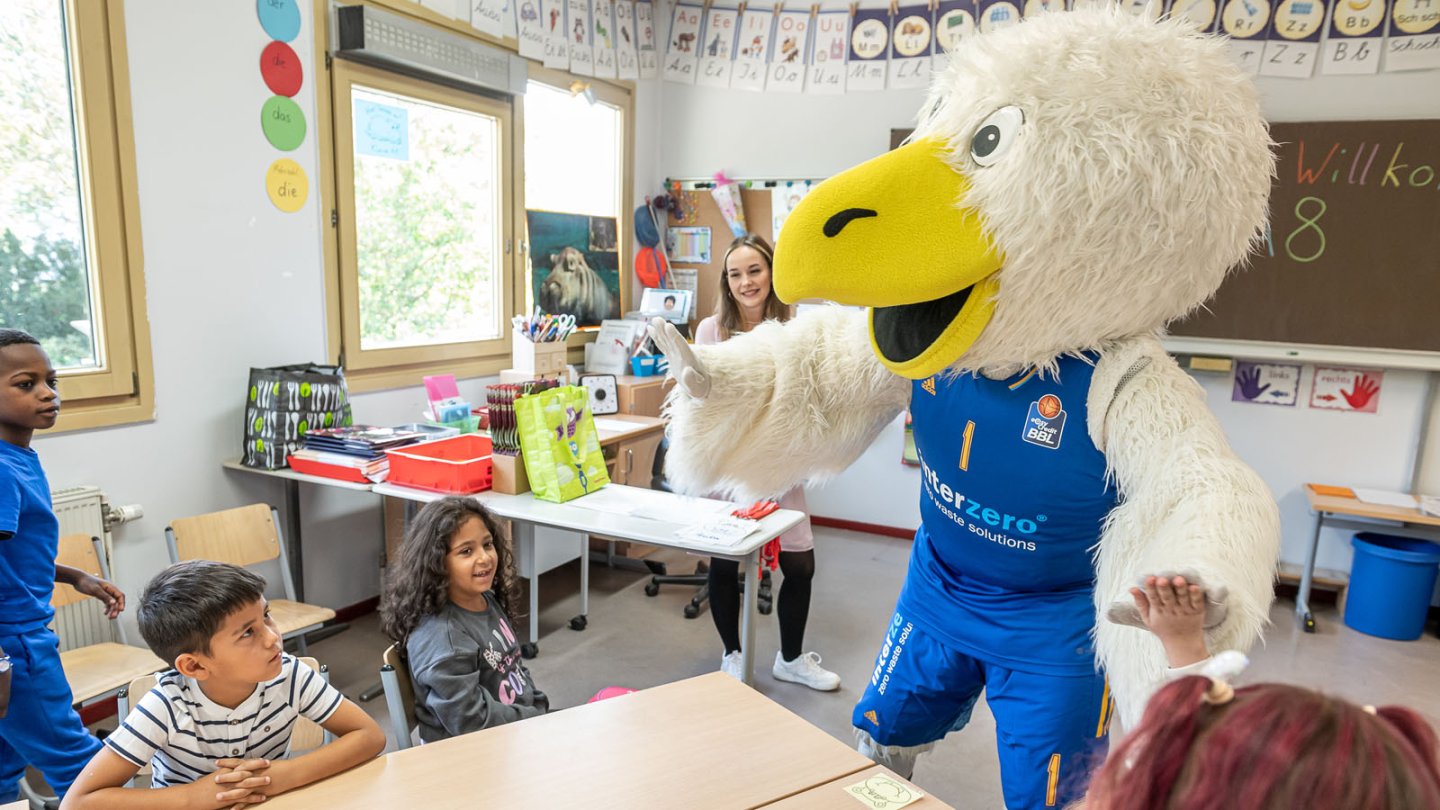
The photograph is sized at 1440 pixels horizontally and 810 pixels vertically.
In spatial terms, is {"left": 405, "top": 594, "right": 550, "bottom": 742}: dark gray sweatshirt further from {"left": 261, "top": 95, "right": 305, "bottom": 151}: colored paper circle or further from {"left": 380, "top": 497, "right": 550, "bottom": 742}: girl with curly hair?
{"left": 261, "top": 95, "right": 305, "bottom": 151}: colored paper circle

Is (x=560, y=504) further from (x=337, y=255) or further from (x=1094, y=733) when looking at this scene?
(x=1094, y=733)

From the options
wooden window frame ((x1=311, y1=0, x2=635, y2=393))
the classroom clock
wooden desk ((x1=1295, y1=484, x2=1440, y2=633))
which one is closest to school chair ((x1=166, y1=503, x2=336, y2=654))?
wooden window frame ((x1=311, y1=0, x2=635, y2=393))

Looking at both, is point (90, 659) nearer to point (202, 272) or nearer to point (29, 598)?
point (29, 598)

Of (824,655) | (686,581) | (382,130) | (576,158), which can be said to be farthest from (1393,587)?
(382,130)

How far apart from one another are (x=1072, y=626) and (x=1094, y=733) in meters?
0.17

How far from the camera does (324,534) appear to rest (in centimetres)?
313

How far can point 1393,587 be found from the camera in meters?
3.27

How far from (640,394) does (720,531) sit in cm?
186

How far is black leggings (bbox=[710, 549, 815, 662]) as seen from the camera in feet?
8.93

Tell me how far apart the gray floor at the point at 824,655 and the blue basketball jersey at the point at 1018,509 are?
112cm

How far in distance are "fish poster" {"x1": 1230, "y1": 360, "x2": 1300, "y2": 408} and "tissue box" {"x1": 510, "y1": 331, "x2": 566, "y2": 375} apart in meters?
3.12

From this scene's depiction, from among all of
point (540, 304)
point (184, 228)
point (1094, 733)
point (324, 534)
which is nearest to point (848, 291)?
point (1094, 733)

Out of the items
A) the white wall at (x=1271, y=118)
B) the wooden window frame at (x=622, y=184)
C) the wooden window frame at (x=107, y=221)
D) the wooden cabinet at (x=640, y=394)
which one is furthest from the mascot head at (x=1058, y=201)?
the wooden window frame at (x=622, y=184)

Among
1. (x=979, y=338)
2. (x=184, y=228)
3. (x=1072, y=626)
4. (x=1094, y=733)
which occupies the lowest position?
(x=1094, y=733)
